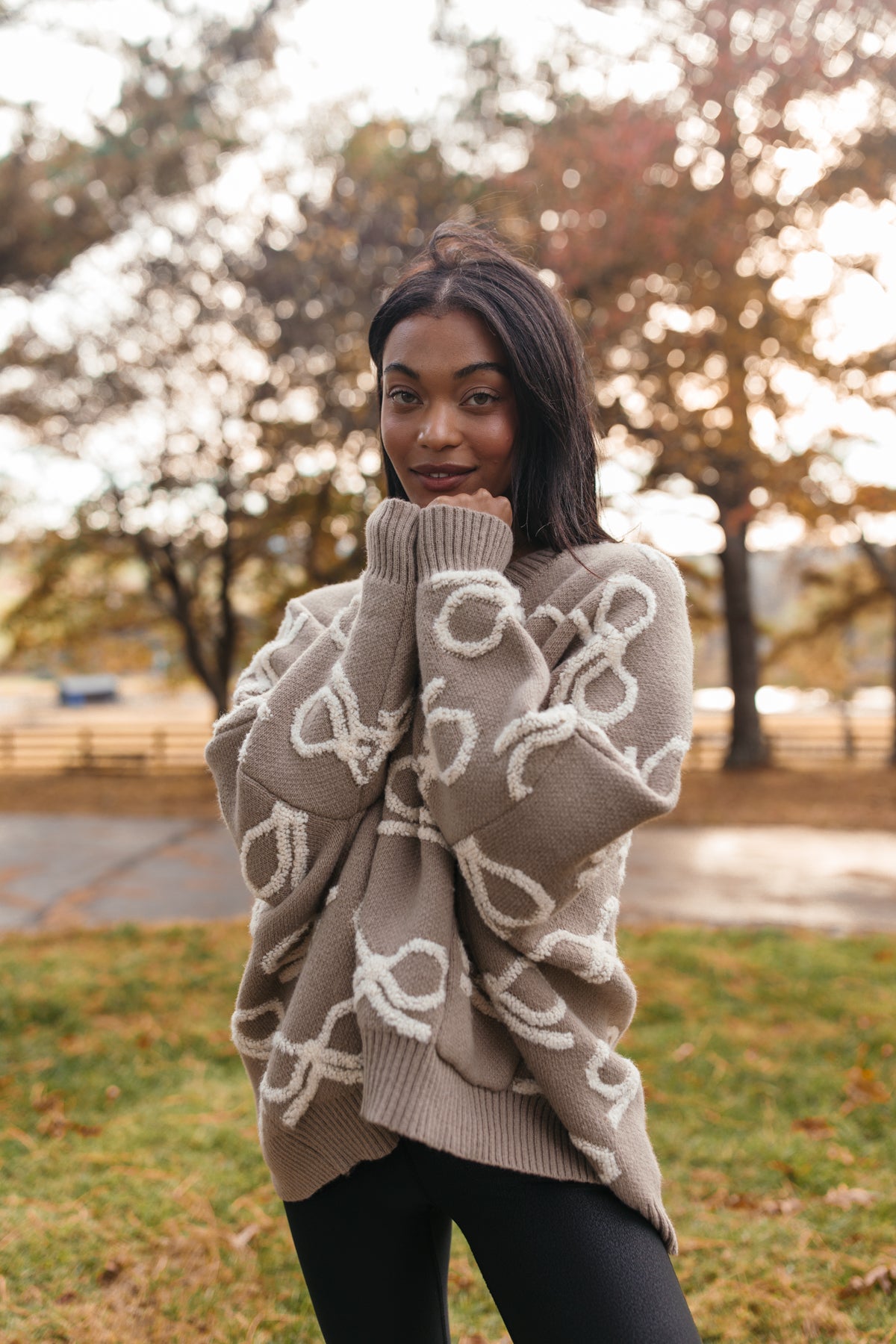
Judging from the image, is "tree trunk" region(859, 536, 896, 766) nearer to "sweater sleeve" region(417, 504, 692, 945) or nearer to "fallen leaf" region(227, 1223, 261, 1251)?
"fallen leaf" region(227, 1223, 261, 1251)

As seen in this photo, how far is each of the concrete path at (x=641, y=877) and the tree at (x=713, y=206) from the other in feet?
10.6

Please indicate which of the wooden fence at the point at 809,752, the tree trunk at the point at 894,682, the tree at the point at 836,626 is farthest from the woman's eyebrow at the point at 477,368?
the tree at the point at 836,626

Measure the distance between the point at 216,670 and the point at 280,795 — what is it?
1439cm

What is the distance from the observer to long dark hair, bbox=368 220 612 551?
153 centimetres

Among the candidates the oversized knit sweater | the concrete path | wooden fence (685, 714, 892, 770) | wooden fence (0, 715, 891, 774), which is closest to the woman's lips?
the oversized knit sweater

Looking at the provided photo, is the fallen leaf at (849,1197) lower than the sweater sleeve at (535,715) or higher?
lower

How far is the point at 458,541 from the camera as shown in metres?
Answer: 1.44

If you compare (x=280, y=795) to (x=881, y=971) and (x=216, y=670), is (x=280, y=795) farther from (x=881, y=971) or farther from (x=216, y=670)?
(x=216, y=670)

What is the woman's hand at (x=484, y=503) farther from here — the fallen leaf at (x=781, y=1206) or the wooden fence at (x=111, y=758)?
the wooden fence at (x=111, y=758)

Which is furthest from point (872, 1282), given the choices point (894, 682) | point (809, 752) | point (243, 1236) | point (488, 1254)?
point (894, 682)

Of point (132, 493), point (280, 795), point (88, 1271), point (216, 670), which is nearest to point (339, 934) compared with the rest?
point (280, 795)

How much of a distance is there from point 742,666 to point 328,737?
45.7ft

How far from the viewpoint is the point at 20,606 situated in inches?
572

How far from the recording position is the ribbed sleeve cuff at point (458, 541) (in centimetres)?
143
